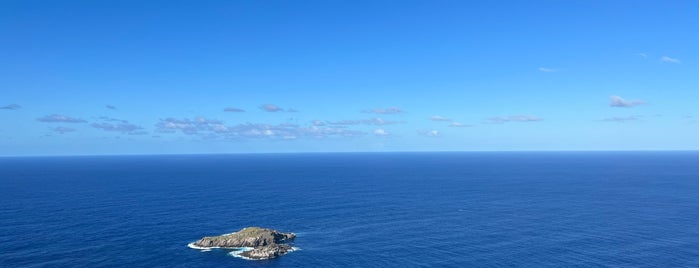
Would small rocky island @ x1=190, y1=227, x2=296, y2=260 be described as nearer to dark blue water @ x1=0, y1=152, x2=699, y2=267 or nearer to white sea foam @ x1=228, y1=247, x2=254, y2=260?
white sea foam @ x1=228, y1=247, x2=254, y2=260

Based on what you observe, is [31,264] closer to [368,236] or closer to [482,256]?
[368,236]

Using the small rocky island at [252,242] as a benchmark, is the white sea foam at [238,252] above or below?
below

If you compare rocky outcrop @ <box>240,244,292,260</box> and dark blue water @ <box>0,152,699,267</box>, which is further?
rocky outcrop @ <box>240,244,292,260</box>

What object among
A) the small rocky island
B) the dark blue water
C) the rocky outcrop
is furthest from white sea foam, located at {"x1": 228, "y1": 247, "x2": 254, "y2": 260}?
the dark blue water

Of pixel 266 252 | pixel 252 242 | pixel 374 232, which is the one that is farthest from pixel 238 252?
pixel 374 232

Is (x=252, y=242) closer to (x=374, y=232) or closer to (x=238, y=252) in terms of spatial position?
(x=238, y=252)

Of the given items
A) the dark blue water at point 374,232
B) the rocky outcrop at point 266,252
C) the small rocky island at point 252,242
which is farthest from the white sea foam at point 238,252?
the dark blue water at point 374,232

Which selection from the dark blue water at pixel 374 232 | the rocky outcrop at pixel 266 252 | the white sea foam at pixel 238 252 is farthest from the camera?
the white sea foam at pixel 238 252

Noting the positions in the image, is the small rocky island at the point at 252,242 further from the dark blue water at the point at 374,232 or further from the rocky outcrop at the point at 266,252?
the dark blue water at the point at 374,232
